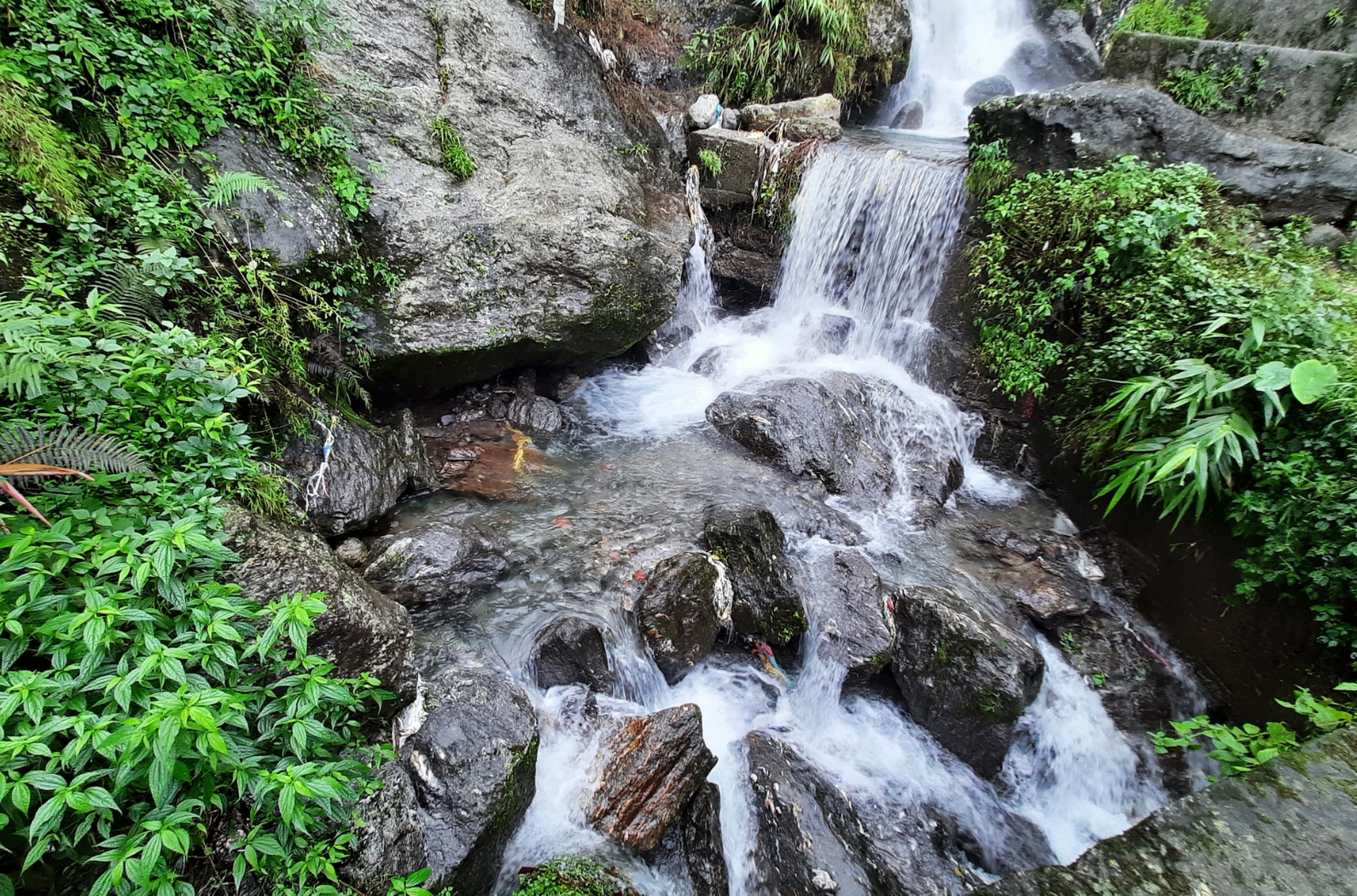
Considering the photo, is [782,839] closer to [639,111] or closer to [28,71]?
[28,71]

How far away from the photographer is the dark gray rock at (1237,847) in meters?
1.98

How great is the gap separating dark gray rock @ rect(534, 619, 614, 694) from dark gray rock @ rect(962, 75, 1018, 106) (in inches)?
516

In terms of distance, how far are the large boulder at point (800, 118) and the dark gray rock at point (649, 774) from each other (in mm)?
8689

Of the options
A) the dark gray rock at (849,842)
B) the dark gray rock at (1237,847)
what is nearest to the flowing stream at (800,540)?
the dark gray rock at (849,842)

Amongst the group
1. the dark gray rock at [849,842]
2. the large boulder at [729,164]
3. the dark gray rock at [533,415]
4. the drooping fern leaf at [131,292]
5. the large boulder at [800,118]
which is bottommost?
the dark gray rock at [849,842]

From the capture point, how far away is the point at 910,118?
11.1m

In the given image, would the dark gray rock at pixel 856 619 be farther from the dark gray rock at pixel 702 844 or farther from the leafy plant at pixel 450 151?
the leafy plant at pixel 450 151

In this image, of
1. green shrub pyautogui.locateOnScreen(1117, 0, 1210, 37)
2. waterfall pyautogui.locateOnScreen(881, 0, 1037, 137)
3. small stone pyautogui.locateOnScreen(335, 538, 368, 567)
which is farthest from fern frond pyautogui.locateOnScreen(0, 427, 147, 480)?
waterfall pyautogui.locateOnScreen(881, 0, 1037, 137)

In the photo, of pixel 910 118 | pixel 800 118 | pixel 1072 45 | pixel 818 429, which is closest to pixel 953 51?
pixel 1072 45

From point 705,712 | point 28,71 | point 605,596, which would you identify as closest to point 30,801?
point 605,596

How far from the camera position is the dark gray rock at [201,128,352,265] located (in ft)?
13.5

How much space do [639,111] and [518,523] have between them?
22.5 feet

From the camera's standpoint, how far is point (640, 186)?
25.3 feet

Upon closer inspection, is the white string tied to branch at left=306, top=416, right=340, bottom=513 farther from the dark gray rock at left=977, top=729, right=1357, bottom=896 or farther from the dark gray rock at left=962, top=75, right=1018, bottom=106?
the dark gray rock at left=962, top=75, right=1018, bottom=106
